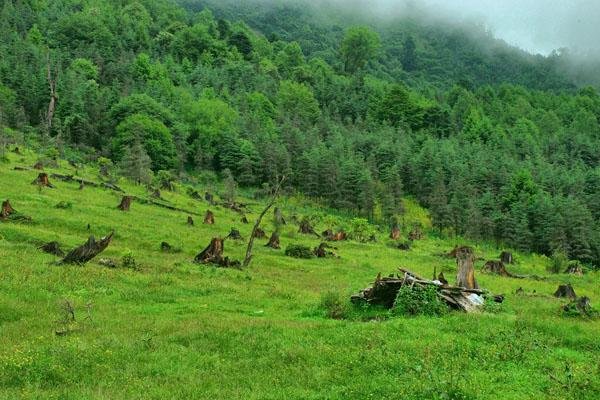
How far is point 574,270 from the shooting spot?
56188 millimetres

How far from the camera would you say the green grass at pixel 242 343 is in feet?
42.0

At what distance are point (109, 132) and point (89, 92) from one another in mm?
13276

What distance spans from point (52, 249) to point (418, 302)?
63.2 ft

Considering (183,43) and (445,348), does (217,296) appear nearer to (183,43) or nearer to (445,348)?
(445,348)

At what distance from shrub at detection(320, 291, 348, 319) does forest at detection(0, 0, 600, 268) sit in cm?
3969

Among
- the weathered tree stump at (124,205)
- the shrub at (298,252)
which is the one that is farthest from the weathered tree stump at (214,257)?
the weathered tree stump at (124,205)

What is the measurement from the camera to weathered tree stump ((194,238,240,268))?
33.9 m

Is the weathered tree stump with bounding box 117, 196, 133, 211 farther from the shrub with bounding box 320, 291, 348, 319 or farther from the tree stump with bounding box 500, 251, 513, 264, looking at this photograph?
the tree stump with bounding box 500, 251, 513, 264

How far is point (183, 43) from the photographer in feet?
641

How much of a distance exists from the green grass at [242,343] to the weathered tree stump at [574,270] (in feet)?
86.4

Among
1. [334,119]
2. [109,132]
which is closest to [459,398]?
[109,132]

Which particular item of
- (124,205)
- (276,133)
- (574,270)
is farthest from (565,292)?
(276,133)

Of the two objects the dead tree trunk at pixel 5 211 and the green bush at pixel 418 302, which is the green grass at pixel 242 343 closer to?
the green bush at pixel 418 302

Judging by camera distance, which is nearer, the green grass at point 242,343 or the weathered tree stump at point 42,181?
the green grass at point 242,343
